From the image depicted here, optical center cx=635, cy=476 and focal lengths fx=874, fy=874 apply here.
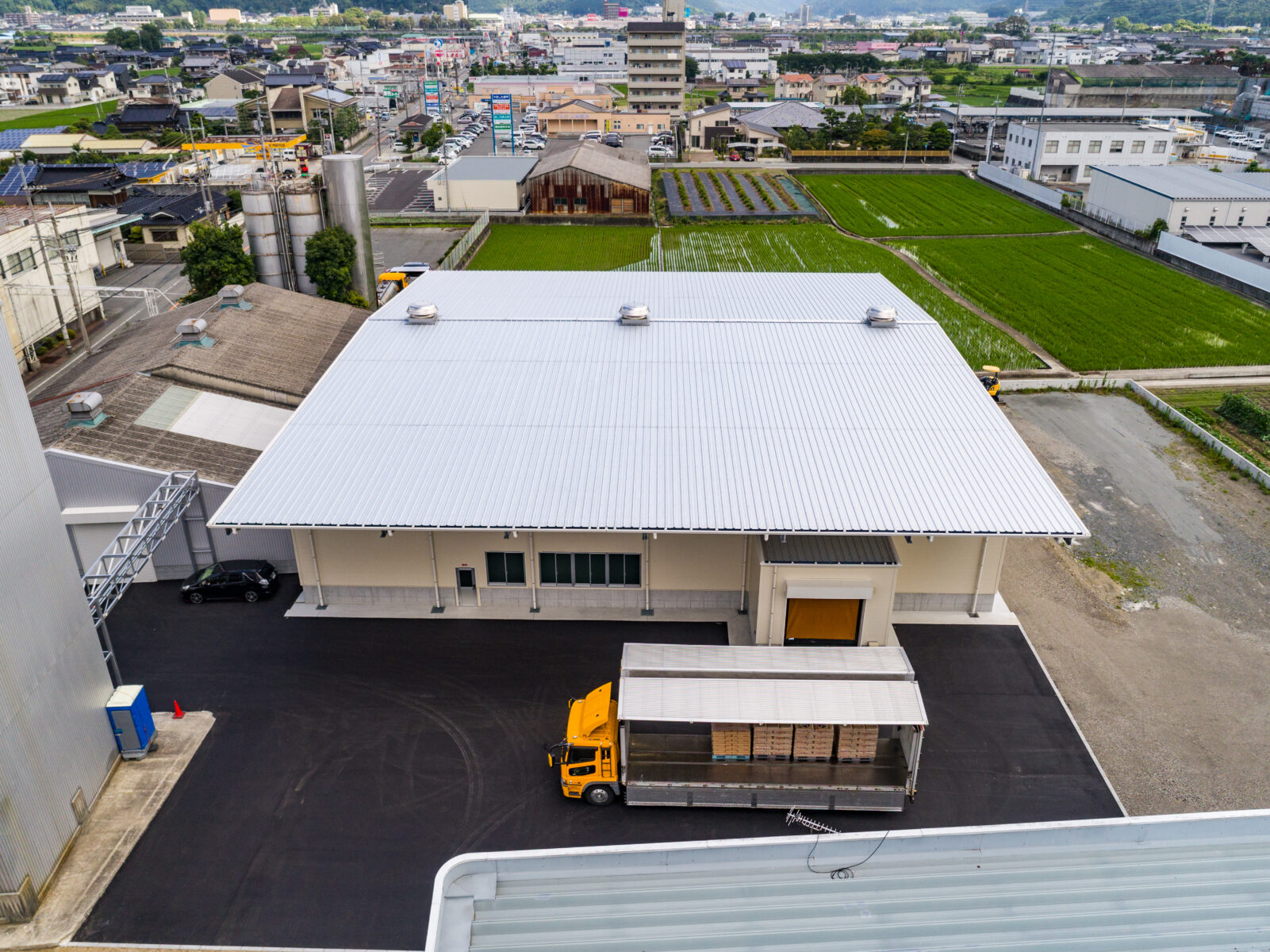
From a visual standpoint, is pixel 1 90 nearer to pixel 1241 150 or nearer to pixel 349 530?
pixel 349 530

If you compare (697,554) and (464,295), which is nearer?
(697,554)

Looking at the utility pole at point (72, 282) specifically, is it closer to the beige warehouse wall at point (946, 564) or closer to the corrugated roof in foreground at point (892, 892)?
the beige warehouse wall at point (946, 564)

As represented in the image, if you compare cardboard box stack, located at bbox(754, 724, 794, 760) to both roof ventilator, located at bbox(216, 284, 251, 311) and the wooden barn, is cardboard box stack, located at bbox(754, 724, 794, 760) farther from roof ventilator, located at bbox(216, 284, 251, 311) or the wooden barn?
the wooden barn

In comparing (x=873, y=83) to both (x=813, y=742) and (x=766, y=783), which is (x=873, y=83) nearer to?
(x=813, y=742)

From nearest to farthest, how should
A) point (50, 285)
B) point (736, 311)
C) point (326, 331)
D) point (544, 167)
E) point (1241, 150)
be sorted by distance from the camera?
point (736, 311) → point (326, 331) → point (50, 285) → point (544, 167) → point (1241, 150)

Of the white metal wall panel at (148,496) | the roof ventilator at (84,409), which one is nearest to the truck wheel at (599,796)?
the white metal wall panel at (148,496)

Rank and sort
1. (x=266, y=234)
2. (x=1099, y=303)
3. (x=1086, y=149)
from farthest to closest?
(x=1086, y=149) → (x=1099, y=303) → (x=266, y=234)

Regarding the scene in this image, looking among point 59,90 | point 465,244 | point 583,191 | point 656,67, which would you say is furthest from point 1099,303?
point 59,90

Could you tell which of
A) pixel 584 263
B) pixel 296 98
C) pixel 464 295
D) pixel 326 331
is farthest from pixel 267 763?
pixel 296 98
